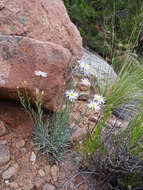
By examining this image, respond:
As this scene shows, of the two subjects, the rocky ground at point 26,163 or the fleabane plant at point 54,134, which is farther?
the fleabane plant at point 54,134

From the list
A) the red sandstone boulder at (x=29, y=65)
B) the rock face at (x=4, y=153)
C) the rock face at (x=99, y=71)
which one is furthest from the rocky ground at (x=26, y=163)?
the rock face at (x=99, y=71)

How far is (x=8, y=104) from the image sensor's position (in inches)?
70.7

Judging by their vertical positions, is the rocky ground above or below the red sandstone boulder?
below

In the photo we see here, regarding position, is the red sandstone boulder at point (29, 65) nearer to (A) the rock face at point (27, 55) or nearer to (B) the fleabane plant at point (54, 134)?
(A) the rock face at point (27, 55)

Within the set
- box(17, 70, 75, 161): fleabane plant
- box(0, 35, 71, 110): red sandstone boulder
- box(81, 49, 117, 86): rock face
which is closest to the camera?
box(0, 35, 71, 110): red sandstone boulder

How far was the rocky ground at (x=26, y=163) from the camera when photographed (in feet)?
5.00

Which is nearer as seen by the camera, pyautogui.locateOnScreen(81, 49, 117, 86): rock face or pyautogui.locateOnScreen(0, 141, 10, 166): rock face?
pyautogui.locateOnScreen(0, 141, 10, 166): rock face

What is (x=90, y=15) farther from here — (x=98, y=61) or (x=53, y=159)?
(x=53, y=159)

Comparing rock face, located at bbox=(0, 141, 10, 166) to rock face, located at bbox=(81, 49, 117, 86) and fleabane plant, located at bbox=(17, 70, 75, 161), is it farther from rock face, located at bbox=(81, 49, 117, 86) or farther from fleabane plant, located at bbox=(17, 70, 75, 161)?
rock face, located at bbox=(81, 49, 117, 86)

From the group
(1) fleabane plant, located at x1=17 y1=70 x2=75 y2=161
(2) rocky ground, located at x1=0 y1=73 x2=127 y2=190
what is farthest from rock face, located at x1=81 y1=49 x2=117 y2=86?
(2) rocky ground, located at x1=0 y1=73 x2=127 y2=190

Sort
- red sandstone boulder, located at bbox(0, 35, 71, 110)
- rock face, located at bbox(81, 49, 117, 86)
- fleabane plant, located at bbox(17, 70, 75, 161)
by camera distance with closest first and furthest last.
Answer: red sandstone boulder, located at bbox(0, 35, 71, 110) < fleabane plant, located at bbox(17, 70, 75, 161) < rock face, located at bbox(81, 49, 117, 86)

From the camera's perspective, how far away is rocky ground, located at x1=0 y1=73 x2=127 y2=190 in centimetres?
152

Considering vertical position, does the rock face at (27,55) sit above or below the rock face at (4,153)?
above

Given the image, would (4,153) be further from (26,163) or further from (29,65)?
(29,65)
